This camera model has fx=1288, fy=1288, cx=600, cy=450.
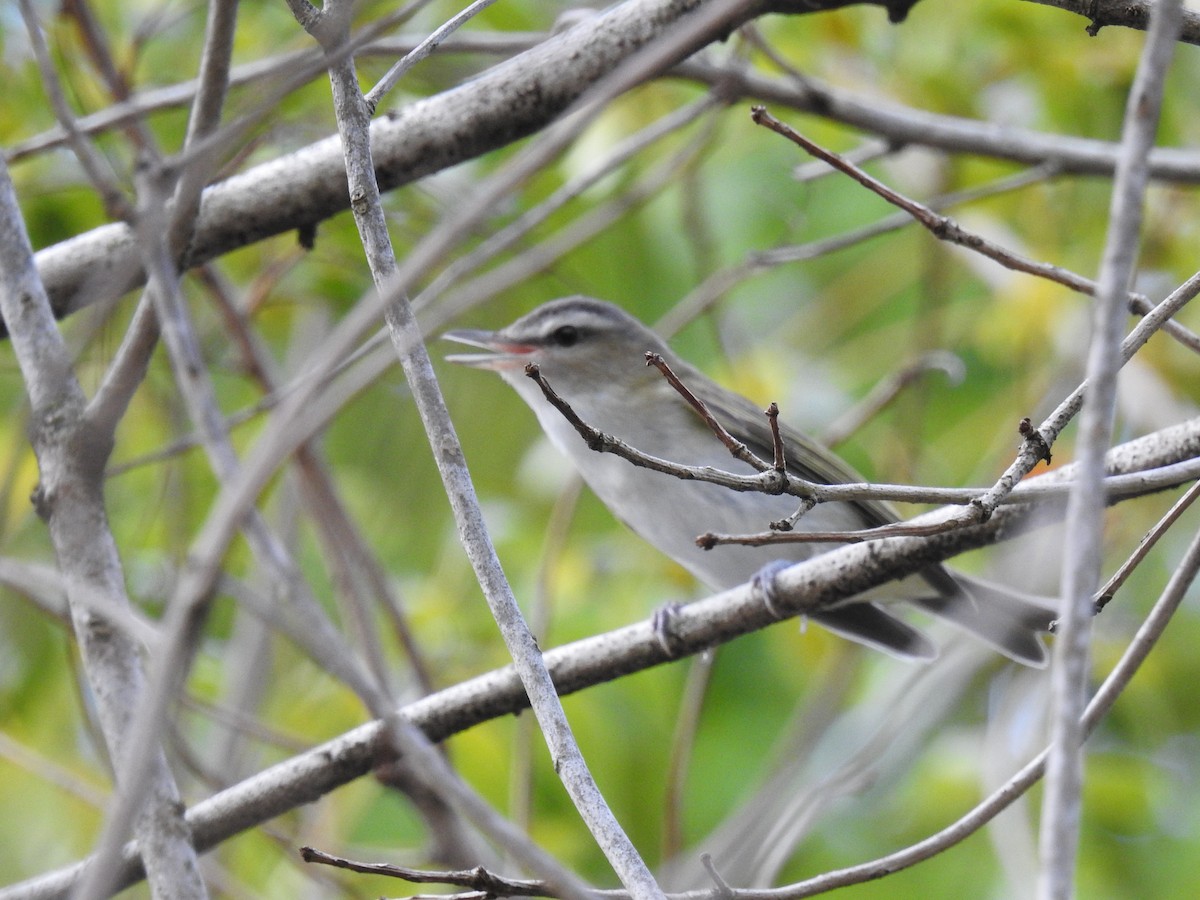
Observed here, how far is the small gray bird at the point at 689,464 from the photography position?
3836mm

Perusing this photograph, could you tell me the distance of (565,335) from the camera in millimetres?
4406

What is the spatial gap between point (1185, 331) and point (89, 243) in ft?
7.27

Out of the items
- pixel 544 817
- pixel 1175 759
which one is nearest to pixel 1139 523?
pixel 1175 759

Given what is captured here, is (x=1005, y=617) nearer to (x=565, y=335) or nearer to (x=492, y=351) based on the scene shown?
(x=565, y=335)

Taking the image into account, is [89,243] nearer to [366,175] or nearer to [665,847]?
[366,175]

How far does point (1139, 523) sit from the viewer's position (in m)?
4.70

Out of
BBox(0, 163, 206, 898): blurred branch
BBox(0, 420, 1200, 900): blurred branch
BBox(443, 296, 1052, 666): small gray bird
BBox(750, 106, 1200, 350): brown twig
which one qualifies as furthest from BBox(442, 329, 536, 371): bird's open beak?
BBox(750, 106, 1200, 350): brown twig

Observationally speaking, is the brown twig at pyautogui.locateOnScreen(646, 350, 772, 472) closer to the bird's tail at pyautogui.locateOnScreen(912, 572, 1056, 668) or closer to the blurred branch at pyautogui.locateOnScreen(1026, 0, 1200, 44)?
the blurred branch at pyautogui.locateOnScreen(1026, 0, 1200, 44)

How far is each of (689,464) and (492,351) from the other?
82 centimetres

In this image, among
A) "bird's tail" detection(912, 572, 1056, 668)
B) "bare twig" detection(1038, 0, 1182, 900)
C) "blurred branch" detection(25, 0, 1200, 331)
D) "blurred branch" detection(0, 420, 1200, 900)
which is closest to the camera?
"bare twig" detection(1038, 0, 1182, 900)

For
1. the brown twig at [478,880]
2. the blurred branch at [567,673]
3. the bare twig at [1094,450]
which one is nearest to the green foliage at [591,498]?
the blurred branch at [567,673]

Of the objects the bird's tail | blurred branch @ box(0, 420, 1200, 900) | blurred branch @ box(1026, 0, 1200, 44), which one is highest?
the bird's tail

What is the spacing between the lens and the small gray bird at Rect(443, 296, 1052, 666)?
3.84 m

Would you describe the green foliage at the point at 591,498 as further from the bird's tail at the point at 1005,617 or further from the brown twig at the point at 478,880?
the brown twig at the point at 478,880
